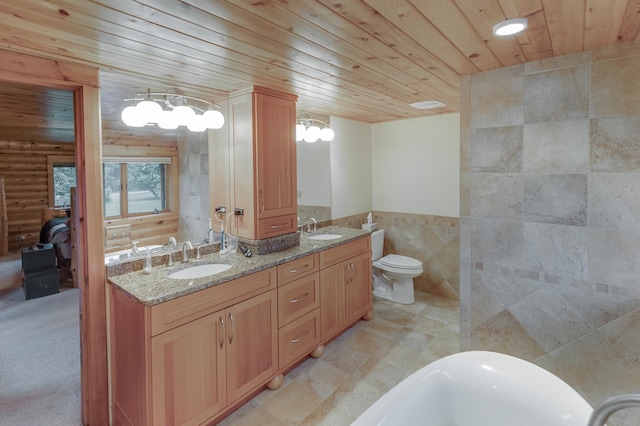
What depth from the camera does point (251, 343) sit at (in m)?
2.20

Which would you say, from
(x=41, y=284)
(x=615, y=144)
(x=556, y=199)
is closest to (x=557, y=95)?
(x=615, y=144)

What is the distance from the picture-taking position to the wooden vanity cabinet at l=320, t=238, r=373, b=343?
288 cm

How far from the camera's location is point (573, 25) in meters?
1.52

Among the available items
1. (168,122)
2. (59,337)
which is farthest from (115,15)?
(59,337)

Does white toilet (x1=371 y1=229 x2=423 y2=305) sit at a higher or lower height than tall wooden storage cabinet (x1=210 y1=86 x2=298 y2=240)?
lower

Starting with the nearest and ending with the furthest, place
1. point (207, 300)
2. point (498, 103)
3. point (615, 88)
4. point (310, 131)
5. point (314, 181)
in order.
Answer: point (615, 88), point (207, 300), point (498, 103), point (310, 131), point (314, 181)

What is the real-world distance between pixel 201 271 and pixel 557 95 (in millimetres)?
2531

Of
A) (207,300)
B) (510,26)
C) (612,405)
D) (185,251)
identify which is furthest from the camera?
(185,251)

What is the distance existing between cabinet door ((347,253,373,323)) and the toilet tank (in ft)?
2.36

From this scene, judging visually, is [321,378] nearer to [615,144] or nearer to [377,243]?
[377,243]

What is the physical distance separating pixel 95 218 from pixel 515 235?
261 cm

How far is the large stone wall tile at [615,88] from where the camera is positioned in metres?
1.74

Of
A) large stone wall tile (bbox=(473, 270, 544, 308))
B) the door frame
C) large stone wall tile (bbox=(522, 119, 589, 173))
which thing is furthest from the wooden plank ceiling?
large stone wall tile (bbox=(473, 270, 544, 308))

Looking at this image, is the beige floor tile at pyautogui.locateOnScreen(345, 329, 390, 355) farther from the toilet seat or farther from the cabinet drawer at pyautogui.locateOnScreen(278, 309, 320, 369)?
the toilet seat
